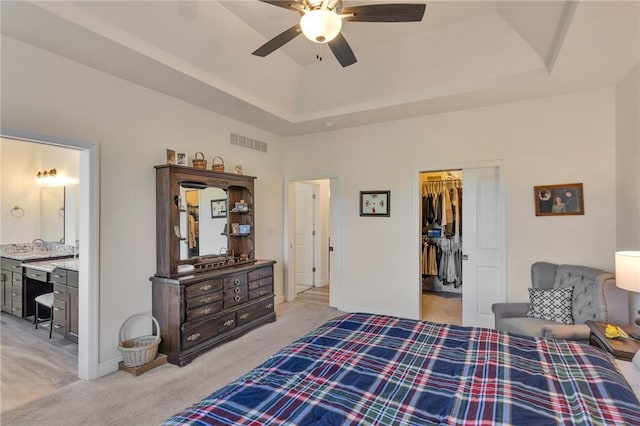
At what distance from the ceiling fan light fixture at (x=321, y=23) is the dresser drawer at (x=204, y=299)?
2686 mm

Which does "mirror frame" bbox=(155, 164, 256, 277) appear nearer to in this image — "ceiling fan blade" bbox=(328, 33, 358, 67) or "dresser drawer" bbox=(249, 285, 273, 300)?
"dresser drawer" bbox=(249, 285, 273, 300)

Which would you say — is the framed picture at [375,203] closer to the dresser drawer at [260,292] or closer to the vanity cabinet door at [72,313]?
the dresser drawer at [260,292]

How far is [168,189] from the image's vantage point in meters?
3.30

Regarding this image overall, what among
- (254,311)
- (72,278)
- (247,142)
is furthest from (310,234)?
(72,278)

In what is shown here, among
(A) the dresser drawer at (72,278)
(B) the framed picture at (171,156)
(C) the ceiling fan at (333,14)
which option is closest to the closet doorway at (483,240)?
(C) the ceiling fan at (333,14)

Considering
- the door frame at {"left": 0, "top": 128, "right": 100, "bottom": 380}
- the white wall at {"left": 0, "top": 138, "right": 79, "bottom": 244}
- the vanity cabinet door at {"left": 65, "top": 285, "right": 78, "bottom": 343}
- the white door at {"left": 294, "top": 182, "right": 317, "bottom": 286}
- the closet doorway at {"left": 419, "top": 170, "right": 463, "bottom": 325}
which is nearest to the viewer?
the door frame at {"left": 0, "top": 128, "right": 100, "bottom": 380}

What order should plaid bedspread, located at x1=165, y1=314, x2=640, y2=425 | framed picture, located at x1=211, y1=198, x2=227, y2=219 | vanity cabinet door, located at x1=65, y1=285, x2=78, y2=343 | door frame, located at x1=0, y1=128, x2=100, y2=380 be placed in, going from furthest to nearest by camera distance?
framed picture, located at x1=211, y1=198, x2=227, y2=219 < vanity cabinet door, located at x1=65, y1=285, x2=78, y2=343 < door frame, located at x1=0, y1=128, x2=100, y2=380 < plaid bedspread, located at x1=165, y1=314, x2=640, y2=425

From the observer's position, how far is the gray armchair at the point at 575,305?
262cm

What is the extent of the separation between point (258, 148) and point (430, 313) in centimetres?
359

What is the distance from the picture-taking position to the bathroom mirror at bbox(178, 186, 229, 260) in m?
3.56

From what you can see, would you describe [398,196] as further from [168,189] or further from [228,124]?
[168,189]

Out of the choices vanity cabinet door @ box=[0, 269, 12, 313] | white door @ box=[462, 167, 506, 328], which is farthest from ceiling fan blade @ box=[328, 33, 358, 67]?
vanity cabinet door @ box=[0, 269, 12, 313]

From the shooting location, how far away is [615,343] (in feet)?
7.38

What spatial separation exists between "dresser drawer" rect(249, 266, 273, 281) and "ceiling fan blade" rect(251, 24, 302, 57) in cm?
263
